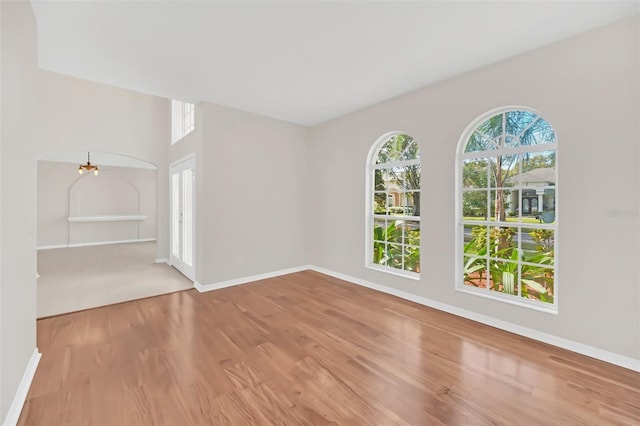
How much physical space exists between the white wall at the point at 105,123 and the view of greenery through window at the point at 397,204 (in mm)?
4579

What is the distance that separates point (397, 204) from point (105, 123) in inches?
217

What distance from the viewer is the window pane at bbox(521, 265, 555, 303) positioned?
271 cm

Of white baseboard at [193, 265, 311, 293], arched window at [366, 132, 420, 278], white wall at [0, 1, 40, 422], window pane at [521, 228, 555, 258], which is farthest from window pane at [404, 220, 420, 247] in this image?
white wall at [0, 1, 40, 422]

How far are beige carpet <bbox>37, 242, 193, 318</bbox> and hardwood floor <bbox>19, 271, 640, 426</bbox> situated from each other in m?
0.59

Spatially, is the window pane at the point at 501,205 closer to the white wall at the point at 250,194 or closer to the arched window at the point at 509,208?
the arched window at the point at 509,208

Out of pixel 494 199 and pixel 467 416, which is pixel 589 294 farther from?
pixel 467 416

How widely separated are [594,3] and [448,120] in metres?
1.41

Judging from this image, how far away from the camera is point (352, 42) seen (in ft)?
8.20

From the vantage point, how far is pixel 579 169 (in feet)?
7.88

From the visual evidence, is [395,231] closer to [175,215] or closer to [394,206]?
[394,206]

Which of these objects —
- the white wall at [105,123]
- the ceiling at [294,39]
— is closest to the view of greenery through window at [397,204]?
the ceiling at [294,39]

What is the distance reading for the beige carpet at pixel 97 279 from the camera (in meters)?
3.63

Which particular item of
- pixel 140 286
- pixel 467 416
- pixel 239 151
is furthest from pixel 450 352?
pixel 140 286

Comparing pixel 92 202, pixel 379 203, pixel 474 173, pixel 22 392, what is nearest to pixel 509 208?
pixel 474 173
